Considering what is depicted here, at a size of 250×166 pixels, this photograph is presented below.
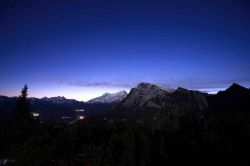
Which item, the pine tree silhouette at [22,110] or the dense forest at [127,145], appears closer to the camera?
the dense forest at [127,145]

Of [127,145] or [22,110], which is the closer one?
[127,145]

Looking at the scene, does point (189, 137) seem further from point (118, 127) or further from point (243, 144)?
point (118, 127)

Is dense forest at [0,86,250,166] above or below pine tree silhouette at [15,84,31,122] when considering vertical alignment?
below

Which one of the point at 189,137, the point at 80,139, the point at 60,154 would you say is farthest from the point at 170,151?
the point at 60,154

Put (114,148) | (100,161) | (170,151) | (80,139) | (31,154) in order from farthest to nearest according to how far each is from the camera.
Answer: (170,151), (80,139), (114,148), (100,161), (31,154)

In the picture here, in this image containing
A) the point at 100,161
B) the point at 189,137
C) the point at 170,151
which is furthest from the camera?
the point at 189,137

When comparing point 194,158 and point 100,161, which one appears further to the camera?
point 194,158

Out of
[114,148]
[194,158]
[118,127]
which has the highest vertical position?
[118,127]

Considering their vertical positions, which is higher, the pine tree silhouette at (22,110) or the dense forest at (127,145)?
the pine tree silhouette at (22,110)

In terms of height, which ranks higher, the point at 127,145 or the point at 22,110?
the point at 22,110

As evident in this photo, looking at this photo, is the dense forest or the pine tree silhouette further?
the pine tree silhouette

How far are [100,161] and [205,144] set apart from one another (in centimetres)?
1681

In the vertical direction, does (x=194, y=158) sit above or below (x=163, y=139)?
below

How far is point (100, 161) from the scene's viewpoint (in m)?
28.5
